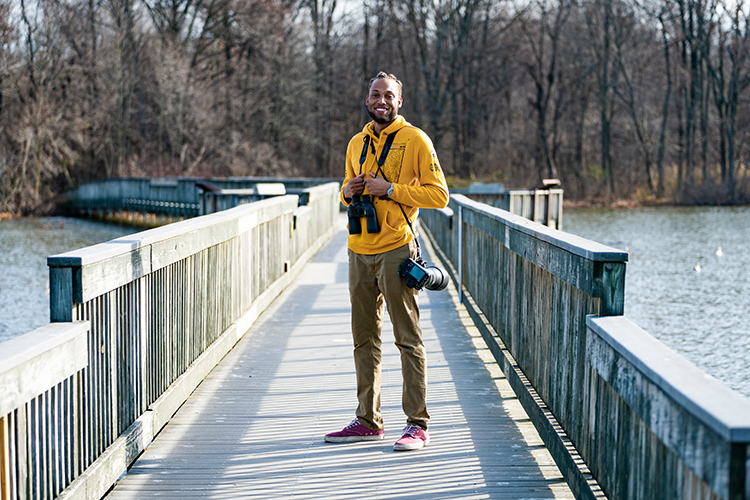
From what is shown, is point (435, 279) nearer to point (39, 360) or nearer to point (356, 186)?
point (356, 186)

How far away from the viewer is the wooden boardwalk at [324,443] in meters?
4.02

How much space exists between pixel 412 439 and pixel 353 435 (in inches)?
14.1

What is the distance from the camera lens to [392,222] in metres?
4.39

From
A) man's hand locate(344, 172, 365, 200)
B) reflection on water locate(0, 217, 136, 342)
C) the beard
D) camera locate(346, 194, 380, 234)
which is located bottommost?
reflection on water locate(0, 217, 136, 342)

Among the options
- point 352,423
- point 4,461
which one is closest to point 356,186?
point 352,423

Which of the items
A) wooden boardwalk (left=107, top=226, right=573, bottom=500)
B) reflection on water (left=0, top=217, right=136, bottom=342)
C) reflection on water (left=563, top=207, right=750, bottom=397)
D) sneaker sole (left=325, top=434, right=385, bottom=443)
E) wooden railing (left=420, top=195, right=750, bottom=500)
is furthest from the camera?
reflection on water (left=0, top=217, right=136, bottom=342)

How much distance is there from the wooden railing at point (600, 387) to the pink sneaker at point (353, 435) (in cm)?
89

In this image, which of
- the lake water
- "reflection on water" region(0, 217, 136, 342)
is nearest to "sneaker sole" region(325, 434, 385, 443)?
the lake water

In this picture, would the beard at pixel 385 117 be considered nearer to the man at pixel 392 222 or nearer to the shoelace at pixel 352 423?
the man at pixel 392 222

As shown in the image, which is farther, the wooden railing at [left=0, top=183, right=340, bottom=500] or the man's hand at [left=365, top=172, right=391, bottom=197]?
the man's hand at [left=365, top=172, right=391, bottom=197]

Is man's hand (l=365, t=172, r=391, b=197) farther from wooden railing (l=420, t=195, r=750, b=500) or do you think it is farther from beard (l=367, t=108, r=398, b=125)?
wooden railing (l=420, t=195, r=750, b=500)

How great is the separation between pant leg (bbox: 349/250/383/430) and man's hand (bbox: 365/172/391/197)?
346 millimetres

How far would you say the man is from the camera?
4324 millimetres

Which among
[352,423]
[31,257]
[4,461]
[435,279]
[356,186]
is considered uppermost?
[356,186]
